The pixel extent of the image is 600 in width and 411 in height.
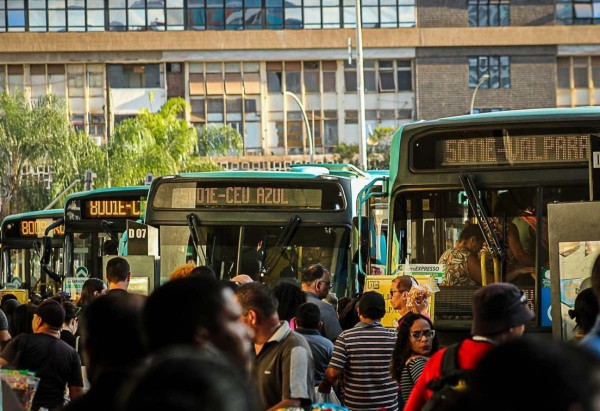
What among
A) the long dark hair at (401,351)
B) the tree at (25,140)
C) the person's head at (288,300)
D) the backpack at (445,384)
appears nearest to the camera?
the backpack at (445,384)

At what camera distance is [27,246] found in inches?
1140

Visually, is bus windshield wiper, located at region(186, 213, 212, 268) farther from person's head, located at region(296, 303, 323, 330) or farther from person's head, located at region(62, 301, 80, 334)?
person's head, located at region(296, 303, 323, 330)

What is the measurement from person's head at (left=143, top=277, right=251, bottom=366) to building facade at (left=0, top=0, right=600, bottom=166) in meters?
67.8

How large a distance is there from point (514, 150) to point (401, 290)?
1.97 meters

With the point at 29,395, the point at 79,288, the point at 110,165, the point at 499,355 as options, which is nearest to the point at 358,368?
the point at 29,395

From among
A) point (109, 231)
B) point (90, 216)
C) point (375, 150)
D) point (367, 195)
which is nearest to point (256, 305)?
point (367, 195)

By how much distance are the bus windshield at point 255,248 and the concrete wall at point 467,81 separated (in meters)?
56.4

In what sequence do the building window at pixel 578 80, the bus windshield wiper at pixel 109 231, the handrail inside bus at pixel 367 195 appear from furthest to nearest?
the building window at pixel 578 80
the bus windshield wiper at pixel 109 231
the handrail inside bus at pixel 367 195

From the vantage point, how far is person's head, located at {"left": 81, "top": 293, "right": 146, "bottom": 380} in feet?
13.5

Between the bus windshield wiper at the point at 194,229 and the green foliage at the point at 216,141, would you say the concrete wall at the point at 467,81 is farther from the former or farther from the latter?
the bus windshield wiper at the point at 194,229

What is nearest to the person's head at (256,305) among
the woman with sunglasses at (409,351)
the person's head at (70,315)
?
the woman with sunglasses at (409,351)

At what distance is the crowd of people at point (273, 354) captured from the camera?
2.72 m

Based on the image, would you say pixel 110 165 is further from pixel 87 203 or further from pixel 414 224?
pixel 414 224

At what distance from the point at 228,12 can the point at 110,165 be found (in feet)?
71.1
